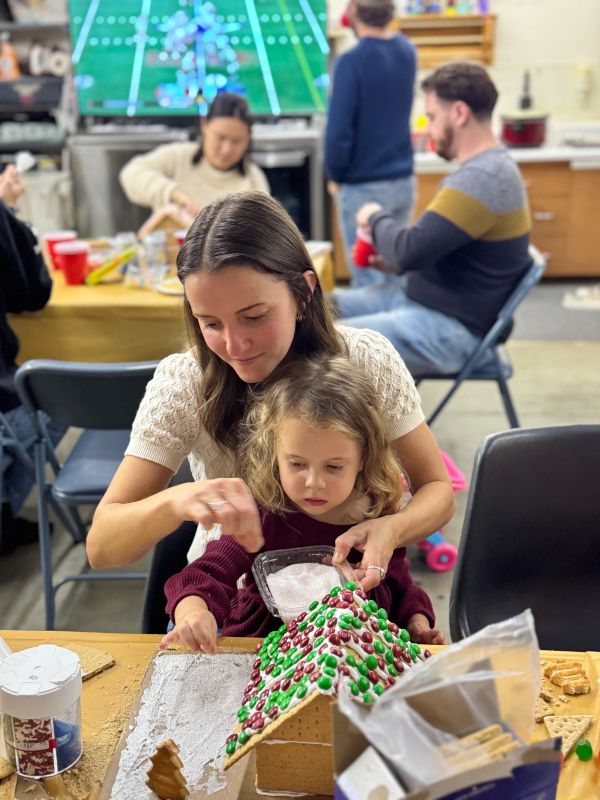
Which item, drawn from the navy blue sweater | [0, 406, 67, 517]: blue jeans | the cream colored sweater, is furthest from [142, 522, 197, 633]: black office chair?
the navy blue sweater

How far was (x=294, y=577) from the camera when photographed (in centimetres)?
124

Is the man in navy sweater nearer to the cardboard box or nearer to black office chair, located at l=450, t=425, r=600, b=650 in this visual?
black office chair, located at l=450, t=425, r=600, b=650

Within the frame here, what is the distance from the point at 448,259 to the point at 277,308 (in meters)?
1.65

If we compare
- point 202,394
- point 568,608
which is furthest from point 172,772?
point 568,608

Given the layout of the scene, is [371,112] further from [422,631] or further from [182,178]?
[422,631]

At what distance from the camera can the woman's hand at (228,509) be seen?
1.16 metres

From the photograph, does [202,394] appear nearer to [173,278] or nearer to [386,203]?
[173,278]

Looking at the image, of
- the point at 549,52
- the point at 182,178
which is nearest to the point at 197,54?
the point at 549,52

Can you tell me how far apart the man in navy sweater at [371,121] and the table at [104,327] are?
143cm

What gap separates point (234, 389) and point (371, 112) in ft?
9.57

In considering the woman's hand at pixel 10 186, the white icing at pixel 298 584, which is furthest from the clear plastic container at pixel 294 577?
the woman's hand at pixel 10 186

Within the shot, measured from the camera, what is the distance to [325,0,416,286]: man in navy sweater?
400 centimetres

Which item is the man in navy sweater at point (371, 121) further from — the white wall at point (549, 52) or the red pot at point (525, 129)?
the white wall at point (549, 52)

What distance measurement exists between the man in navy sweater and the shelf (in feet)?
5.13
